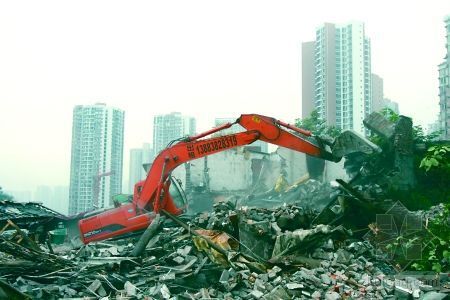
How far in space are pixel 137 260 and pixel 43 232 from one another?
5.53m

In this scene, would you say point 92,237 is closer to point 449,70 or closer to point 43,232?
point 43,232

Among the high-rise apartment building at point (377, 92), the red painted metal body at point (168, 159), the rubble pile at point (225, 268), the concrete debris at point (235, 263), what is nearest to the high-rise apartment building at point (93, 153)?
the red painted metal body at point (168, 159)

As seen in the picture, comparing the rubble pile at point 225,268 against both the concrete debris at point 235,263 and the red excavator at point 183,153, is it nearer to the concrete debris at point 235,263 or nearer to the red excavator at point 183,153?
the concrete debris at point 235,263

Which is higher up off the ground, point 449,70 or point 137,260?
point 449,70

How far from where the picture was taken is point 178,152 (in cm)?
972

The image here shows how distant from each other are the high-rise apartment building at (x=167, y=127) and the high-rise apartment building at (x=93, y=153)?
7138mm

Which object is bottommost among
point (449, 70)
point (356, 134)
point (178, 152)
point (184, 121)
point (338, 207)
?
point (338, 207)

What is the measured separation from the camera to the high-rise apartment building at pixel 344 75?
38.3 meters

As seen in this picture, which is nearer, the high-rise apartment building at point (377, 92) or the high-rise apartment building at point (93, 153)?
the high-rise apartment building at point (93, 153)

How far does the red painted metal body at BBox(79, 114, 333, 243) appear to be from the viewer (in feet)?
30.8

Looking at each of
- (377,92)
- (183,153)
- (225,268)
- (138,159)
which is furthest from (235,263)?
(138,159)

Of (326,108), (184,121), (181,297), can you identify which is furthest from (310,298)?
(184,121)

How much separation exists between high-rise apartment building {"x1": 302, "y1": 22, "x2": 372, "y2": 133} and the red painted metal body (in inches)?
1198

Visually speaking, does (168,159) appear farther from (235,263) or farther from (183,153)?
(235,263)
